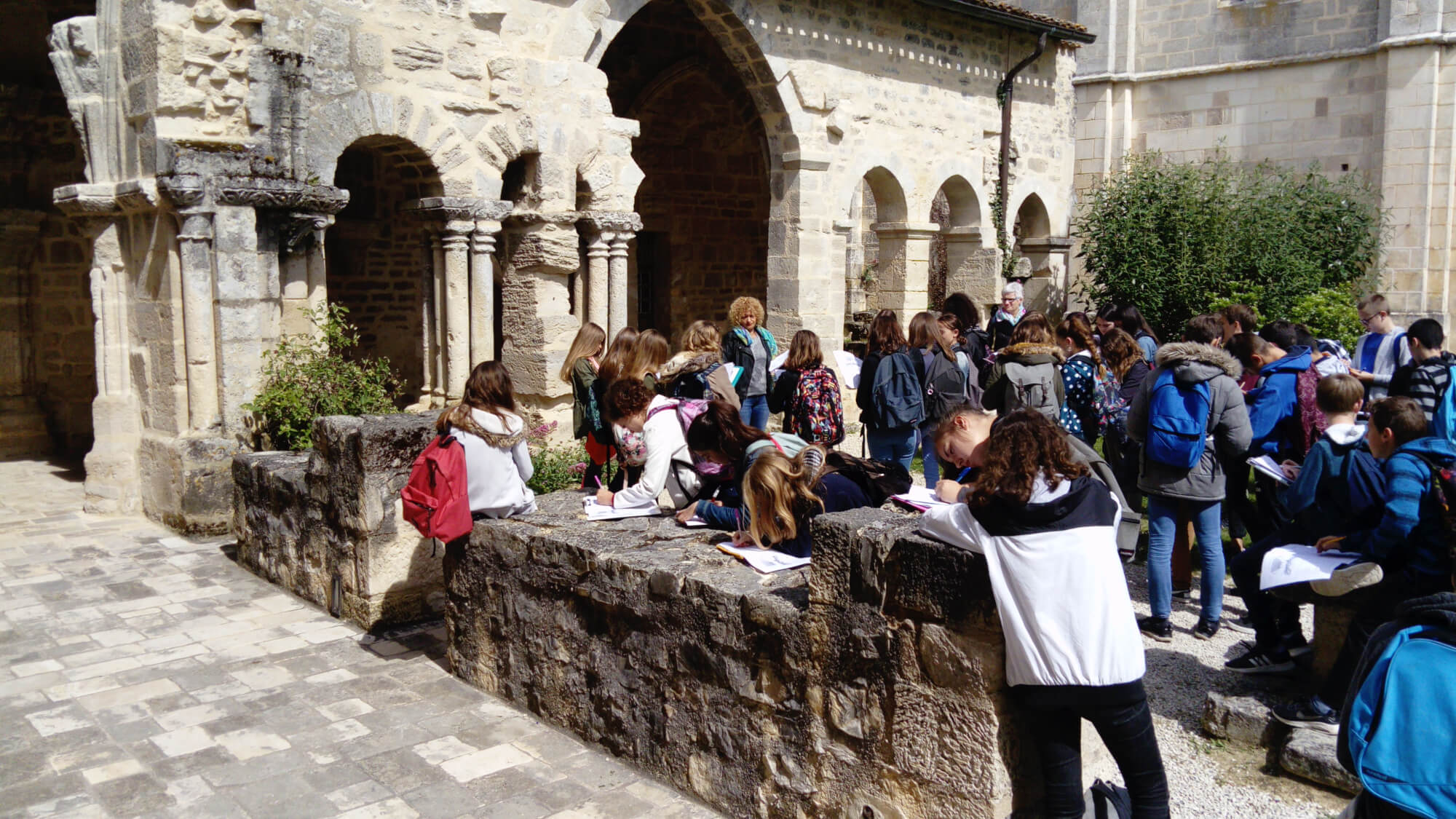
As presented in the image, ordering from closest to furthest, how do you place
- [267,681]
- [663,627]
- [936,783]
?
[936,783]
[663,627]
[267,681]

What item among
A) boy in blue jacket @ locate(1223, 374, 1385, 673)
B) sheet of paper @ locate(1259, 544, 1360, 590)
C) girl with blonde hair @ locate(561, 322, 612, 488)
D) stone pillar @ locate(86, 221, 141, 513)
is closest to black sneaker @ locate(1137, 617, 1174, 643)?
boy in blue jacket @ locate(1223, 374, 1385, 673)

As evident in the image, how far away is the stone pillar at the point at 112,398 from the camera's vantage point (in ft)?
26.1

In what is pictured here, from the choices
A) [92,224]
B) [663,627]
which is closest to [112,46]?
[92,224]

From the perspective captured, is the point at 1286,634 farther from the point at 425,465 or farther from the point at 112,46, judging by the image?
the point at 112,46

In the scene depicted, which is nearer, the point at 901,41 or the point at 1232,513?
the point at 1232,513

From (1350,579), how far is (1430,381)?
275 cm

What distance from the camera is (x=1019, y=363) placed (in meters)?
6.13

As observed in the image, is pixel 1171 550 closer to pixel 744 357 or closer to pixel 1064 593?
pixel 1064 593

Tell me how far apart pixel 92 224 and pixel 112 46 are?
4.08 feet

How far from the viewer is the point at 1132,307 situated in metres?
7.74

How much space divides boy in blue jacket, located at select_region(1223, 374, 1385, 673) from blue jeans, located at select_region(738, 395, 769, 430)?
12.0 ft

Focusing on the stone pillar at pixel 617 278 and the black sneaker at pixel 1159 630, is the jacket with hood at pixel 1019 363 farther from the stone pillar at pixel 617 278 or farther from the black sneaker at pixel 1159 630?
the stone pillar at pixel 617 278

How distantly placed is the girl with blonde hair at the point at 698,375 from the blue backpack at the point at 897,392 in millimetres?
952

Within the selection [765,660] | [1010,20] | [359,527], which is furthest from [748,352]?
[1010,20]
